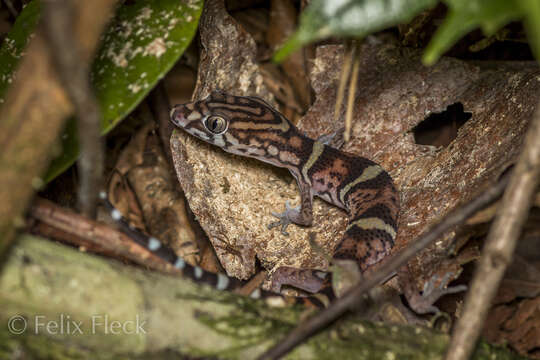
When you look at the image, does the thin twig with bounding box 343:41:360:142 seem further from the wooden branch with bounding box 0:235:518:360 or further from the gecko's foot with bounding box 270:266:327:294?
the gecko's foot with bounding box 270:266:327:294

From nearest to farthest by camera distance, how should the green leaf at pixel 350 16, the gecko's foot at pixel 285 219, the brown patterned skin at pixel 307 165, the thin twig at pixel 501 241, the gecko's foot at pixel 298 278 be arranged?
the green leaf at pixel 350 16 < the thin twig at pixel 501 241 < the gecko's foot at pixel 298 278 < the brown patterned skin at pixel 307 165 < the gecko's foot at pixel 285 219

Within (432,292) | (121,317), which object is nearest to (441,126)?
(432,292)

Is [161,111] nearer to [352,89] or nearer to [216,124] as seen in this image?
[216,124]

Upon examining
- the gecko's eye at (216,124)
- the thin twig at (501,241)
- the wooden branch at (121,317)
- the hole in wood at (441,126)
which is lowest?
the wooden branch at (121,317)

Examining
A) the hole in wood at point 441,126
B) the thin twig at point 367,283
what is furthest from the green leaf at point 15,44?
the hole in wood at point 441,126

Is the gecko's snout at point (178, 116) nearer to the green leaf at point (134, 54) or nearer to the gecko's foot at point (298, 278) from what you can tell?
the green leaf at point (134, 54)
